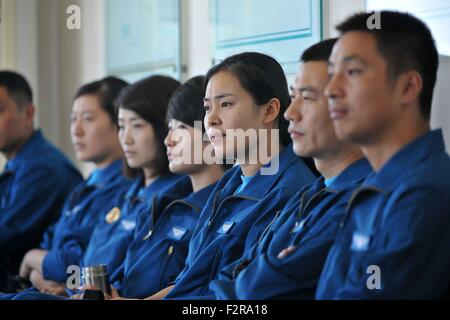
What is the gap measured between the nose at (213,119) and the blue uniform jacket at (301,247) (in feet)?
1.24

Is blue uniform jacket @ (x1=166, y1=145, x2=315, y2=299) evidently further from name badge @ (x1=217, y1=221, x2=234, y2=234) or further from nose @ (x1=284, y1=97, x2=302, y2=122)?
nose @ (x1=284, y1=97, x2=302, y2=122)

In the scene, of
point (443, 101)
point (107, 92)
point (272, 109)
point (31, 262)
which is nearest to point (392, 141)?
point (443, 101)

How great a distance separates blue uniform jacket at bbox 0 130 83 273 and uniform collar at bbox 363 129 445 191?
200cm

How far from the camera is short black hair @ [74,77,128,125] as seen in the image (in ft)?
9.57

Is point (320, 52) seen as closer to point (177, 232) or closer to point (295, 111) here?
point (295, 111)

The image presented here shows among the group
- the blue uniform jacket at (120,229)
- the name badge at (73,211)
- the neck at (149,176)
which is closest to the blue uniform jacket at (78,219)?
the name badge at (73,211)

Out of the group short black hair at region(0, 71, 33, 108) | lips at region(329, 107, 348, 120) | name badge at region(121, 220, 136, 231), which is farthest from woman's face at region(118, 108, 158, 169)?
lips at region(329, 107, 348, 120)

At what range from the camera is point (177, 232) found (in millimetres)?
2100

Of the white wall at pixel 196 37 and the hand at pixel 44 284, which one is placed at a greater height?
the white wall at pixel 196 37

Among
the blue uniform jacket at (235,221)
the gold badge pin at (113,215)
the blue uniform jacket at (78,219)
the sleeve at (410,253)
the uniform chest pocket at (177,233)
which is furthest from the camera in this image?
the blue uniform jacket at (78,219)

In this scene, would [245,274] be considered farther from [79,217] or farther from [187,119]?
Answer: [79,217]

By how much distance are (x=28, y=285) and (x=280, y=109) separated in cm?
147

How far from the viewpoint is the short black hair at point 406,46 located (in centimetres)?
134

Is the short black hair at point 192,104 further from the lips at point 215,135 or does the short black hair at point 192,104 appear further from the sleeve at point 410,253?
the sleeve at point 410,253
